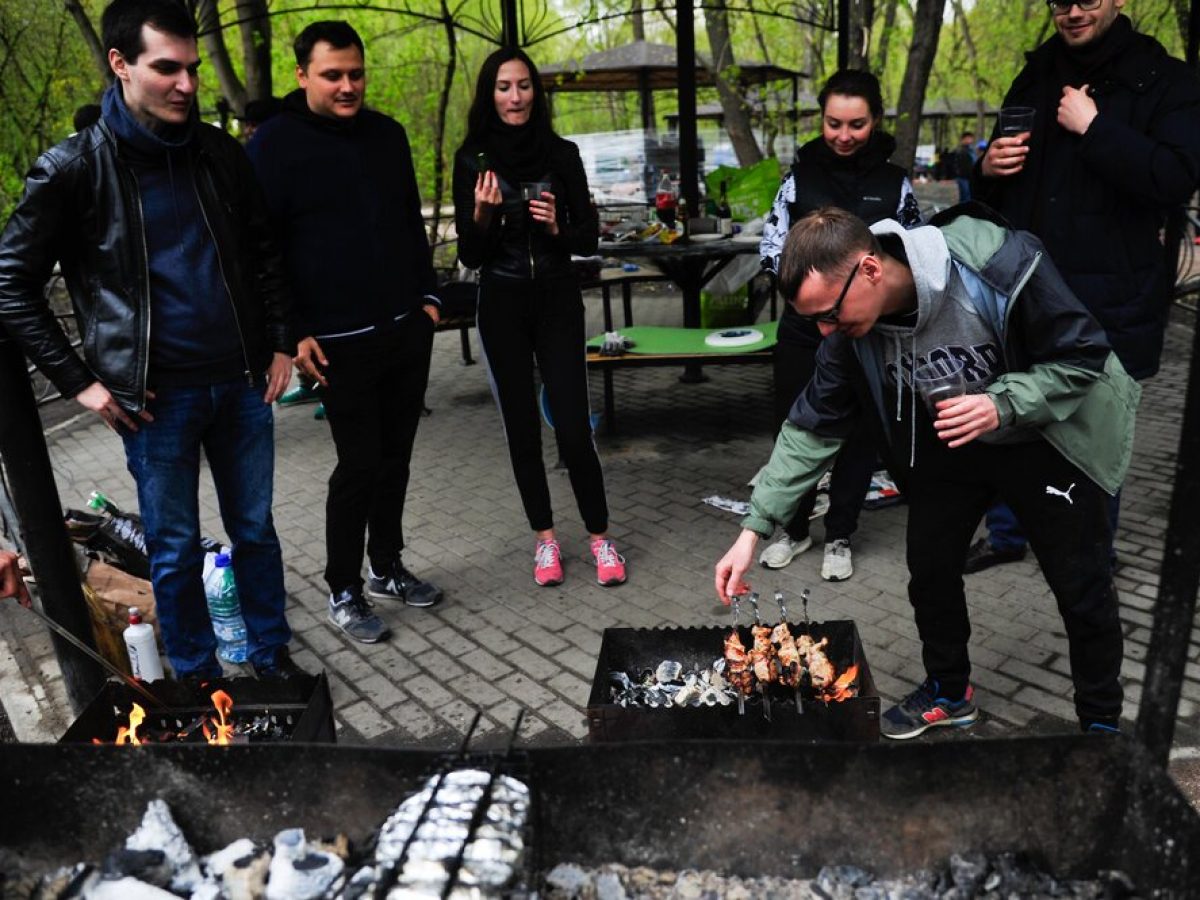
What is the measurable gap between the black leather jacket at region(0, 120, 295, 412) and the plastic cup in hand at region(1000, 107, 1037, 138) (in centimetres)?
272

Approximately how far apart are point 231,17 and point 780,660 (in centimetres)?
1566

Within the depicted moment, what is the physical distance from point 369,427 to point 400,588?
93 cm

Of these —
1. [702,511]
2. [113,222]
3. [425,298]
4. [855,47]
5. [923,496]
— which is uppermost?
[855,47]

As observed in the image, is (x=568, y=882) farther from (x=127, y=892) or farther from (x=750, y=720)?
(x=127, y=892)

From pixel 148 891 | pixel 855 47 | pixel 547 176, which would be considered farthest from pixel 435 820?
pixel 855 47

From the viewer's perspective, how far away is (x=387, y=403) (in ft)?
13.0

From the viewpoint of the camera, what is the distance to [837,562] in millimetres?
4418

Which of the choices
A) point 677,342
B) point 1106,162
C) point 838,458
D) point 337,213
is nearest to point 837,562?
point 838,458

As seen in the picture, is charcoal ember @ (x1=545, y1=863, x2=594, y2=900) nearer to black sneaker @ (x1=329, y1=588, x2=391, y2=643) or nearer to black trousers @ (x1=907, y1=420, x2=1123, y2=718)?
black trousers @ (x1=907, y1=420, x2=1123, y2=718)

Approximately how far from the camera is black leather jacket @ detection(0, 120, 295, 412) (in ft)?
9.11

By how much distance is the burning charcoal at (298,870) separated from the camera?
1.95 metres

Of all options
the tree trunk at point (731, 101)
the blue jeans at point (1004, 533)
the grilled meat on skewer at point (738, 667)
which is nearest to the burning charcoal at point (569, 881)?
the grilled meat on skewer at point (738, 667)

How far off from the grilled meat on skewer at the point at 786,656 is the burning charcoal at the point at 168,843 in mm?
1533

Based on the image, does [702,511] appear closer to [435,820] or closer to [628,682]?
[628,682]
